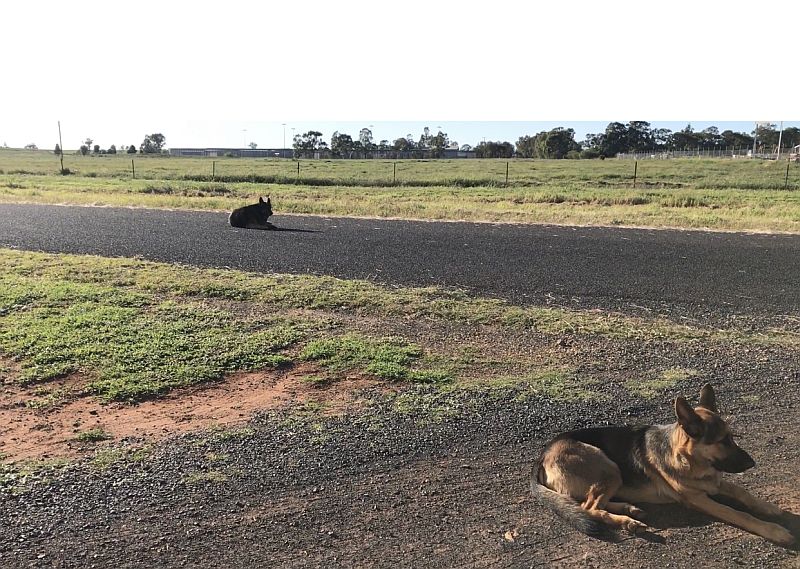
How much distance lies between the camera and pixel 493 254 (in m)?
12.4

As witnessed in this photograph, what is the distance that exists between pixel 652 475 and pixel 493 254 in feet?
28.9

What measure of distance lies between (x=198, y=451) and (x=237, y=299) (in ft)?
14.6

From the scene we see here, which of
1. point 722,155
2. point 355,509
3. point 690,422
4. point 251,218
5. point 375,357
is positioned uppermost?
point 722,155

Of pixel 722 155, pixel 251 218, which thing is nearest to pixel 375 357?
pixel 251 218

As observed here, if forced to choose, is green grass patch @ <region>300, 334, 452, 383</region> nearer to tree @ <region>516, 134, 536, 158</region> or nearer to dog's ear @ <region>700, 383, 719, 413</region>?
dog's ear @ <region>700, 383, 719, 413</region>

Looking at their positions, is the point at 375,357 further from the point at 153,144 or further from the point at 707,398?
the point at 153,144

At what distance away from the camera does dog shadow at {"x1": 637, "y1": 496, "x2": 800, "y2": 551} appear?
11.5ft

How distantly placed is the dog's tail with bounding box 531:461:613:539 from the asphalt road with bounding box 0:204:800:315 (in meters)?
5.01

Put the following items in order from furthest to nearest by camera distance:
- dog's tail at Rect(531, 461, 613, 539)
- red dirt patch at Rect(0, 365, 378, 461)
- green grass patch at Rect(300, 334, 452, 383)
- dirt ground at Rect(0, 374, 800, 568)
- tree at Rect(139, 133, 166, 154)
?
tree at Rect(139, 133, 166, 154), green grass patch at Rect(300, 334, 452, 383), red dirt patch at Rect(0, 365, 378, 461), dog's tail at Rect(531, 461, 613, 539), dirt ground at Rect(0, 374, 800, 568)

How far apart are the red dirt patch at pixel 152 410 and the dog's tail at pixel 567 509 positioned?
1.80m

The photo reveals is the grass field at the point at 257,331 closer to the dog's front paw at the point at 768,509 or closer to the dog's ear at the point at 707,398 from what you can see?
the dog's ear at the point at 707,398

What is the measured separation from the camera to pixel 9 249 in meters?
12.8

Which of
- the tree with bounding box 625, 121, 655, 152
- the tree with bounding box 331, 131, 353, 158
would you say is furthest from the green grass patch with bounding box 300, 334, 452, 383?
the tree with bounding box 625, 121, 655, 152

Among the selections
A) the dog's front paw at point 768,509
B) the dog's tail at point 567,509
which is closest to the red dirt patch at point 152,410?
the dog's tail at point 567,509
